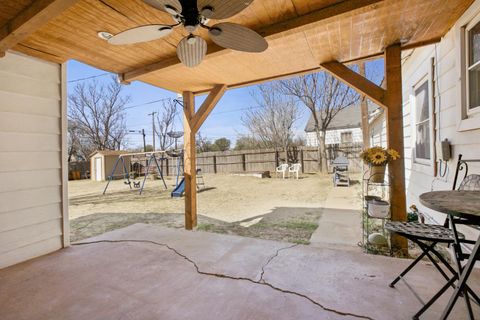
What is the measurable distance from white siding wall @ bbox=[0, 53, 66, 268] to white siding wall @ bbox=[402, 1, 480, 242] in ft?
12.5

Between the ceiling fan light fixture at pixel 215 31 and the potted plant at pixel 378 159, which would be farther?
the potted plant at pixel 378 159

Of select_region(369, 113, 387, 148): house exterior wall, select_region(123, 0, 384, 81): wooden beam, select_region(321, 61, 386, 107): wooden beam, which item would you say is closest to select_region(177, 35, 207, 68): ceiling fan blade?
select_region(123, 0, 384, 81): wooden beam

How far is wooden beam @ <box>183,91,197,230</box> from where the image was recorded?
11.6ft

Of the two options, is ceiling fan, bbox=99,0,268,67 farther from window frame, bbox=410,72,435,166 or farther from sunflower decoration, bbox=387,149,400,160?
window frame, bbox=410,72,435,166

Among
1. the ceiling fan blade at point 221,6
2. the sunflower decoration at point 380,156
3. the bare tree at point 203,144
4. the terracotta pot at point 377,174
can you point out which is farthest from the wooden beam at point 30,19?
the bare tree at point 203,144

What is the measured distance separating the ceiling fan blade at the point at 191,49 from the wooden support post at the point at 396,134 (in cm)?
181

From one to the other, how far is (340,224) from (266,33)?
2.99m

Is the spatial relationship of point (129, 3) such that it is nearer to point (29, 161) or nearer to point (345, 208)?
point (29, 161)

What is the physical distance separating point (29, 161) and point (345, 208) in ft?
15.8

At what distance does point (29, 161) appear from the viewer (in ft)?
7.71

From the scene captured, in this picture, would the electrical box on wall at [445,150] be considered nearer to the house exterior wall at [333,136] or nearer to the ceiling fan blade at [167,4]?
the ceiling fan blade at [167,4]

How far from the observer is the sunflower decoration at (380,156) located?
7.47ft

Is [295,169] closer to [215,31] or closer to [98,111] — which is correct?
[215,31]

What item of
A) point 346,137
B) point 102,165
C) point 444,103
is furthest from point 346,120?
point 102,165
